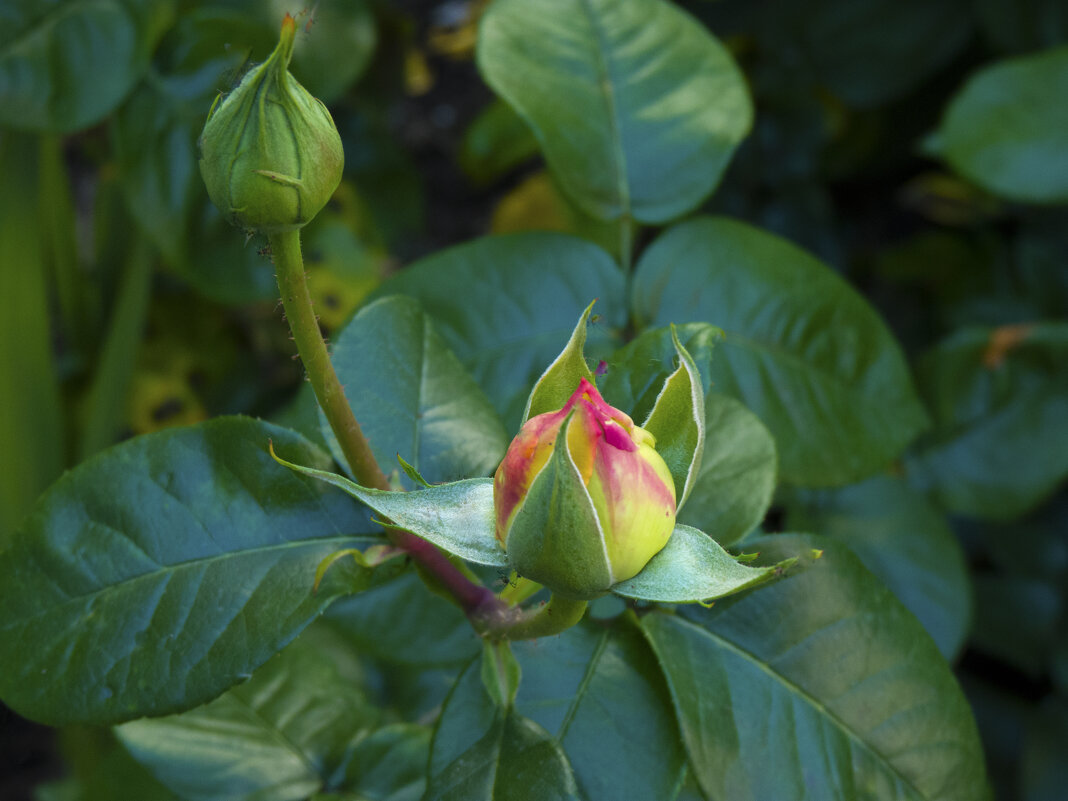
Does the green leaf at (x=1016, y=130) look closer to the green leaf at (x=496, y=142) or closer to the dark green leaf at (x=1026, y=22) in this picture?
the dark green leaf at (x=1026, y=22)

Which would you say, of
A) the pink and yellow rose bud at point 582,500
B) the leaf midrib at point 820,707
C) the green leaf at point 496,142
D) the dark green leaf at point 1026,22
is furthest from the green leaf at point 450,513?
the dark green leaf at point 1026,22

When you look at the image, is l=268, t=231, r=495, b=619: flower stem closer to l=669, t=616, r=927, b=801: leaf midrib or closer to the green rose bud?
the green rose bud

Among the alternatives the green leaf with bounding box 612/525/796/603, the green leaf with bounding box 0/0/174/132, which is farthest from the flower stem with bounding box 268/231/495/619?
the green leaf with bounding box 0/0/174/132

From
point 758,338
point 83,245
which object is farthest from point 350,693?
point 83,245

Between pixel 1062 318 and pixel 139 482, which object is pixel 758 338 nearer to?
pixel 139 482

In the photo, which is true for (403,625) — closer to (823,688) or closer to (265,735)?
(265,735)

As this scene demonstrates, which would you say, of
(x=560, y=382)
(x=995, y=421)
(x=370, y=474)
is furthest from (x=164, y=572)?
(x=995, y=421)
